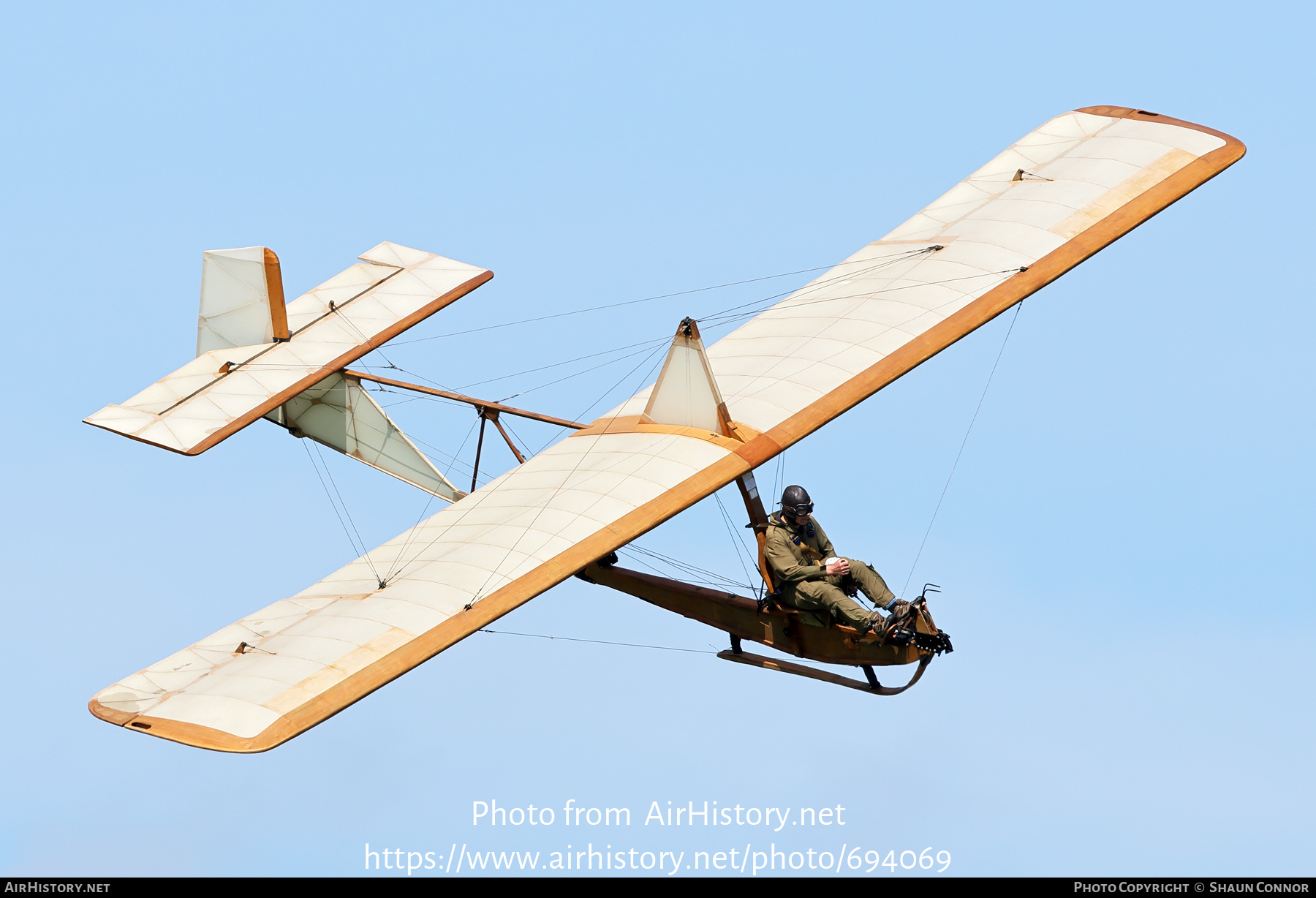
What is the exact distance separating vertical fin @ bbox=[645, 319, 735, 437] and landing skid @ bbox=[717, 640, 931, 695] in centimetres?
297

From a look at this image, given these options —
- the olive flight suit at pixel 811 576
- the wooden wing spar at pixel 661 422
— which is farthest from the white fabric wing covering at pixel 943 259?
the olive flight suit at pixel 811 576

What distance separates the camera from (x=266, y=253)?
95.0 feet

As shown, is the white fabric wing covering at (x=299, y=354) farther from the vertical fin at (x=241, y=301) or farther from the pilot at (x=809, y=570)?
the pilot at (x=809, y=570)

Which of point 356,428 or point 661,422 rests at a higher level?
point 356,428

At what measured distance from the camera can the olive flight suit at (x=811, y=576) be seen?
25.9 m

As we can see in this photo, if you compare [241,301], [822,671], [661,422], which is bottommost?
[822,671]

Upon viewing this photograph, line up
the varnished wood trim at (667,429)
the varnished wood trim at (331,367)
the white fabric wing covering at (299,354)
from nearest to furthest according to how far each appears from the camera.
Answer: the varnished wood trim at (667,429)
the varnished wood trim at (331,367)
the white fabric wing covering at (299,354)

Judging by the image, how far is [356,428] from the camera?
30062mm

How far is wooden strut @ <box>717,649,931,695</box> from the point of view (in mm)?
26031

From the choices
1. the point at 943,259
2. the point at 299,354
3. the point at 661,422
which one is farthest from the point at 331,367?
the point at 943,259

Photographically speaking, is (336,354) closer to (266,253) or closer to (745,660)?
(266,253)

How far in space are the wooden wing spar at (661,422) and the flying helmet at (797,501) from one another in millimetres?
527

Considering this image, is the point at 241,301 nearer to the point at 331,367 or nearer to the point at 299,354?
the point at 299,354

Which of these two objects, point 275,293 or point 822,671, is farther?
point 275,293
